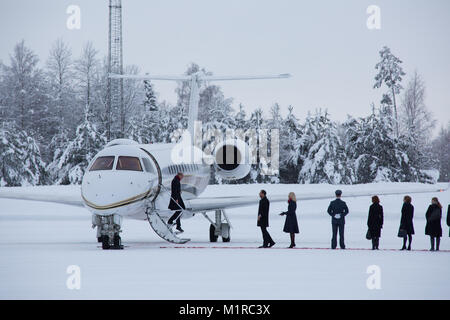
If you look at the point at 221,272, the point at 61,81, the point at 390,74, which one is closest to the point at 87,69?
the point at 61,81

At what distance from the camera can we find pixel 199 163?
24172mm

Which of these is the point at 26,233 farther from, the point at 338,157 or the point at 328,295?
the point at 338,157

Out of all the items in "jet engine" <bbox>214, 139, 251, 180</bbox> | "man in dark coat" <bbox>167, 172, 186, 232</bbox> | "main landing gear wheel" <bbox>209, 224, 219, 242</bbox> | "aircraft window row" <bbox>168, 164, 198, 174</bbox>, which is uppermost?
"jet engine" <bbox>214, 139, 251, 180</bbox>

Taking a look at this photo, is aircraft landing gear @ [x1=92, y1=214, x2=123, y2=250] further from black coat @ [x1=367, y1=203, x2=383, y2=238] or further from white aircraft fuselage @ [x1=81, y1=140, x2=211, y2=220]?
black coat @ [x1=367, y1=203, x2=383, y2=238]

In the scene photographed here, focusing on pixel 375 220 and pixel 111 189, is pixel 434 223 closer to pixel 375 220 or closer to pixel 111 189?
pixel 375 220

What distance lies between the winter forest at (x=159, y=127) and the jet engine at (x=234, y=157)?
26129mm

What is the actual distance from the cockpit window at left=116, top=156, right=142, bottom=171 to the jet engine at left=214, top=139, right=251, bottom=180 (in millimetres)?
4710

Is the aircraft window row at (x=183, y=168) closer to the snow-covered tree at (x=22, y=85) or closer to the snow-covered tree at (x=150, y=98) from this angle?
the snow-covered tree at (x=22, y=85)

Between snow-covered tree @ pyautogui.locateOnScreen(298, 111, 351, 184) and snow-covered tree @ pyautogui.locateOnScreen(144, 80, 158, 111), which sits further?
snow-covered tree @ pyautogui.locateOnScreen(144, 80, 158, 111)

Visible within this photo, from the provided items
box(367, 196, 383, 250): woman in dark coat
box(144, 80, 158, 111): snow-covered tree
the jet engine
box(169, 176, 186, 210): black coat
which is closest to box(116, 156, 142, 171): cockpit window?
box(169, 176, 186, 210): black coat

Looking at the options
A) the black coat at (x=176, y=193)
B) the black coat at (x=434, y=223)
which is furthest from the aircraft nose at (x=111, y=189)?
the black coat at (x=434, y=223)

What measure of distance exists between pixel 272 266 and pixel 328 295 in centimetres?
373

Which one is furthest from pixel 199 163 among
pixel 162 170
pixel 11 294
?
pixel 11 294

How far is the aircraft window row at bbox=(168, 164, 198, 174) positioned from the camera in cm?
2080
